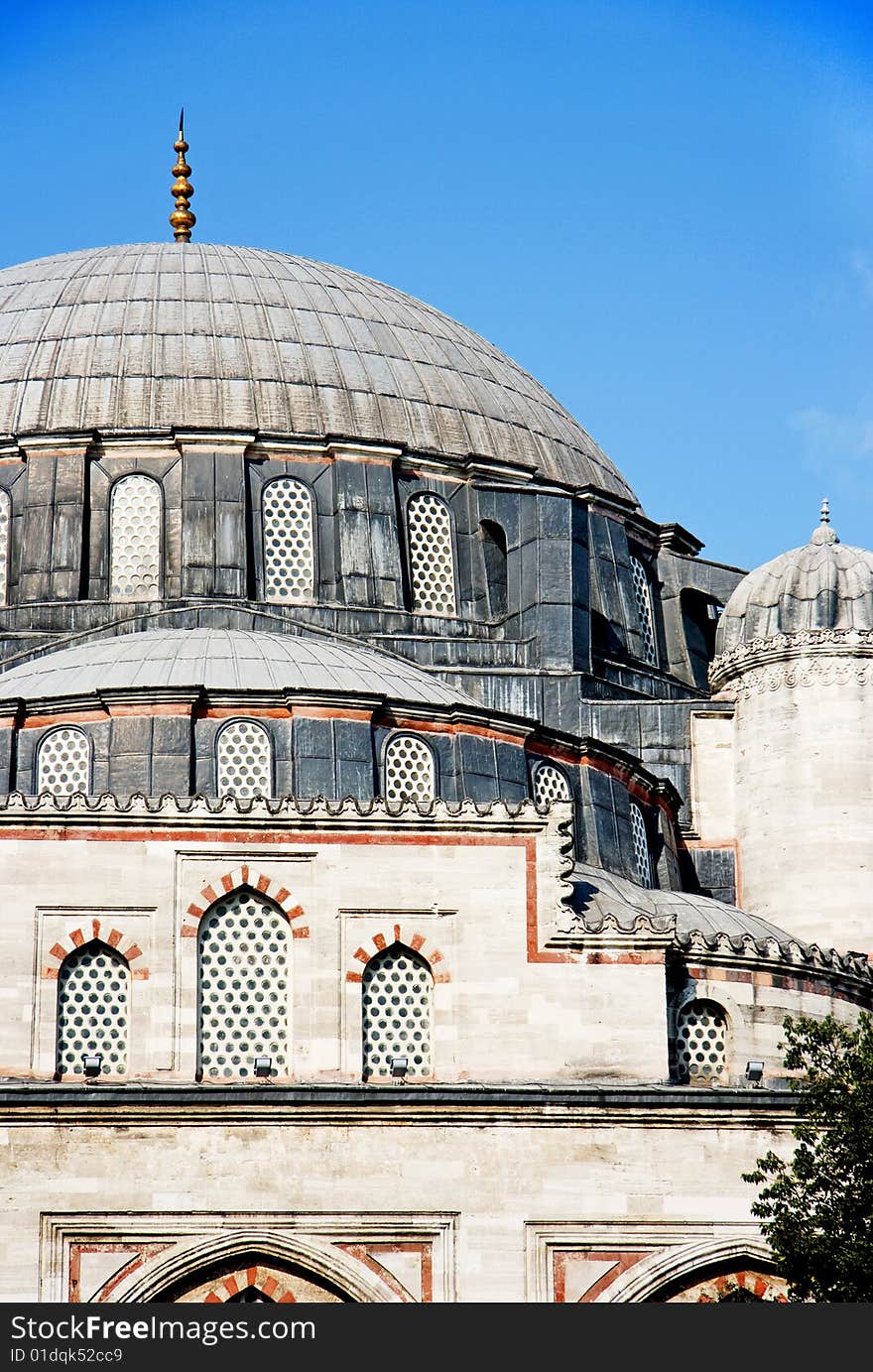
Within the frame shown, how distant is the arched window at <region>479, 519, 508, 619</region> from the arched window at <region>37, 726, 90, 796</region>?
32.5 ft

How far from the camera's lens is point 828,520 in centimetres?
4791

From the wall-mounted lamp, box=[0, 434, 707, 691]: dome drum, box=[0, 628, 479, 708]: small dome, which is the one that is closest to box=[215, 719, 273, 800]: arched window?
box=[0, 628, 479, 708]: small dome

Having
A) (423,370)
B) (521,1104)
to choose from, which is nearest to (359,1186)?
(521,1104)

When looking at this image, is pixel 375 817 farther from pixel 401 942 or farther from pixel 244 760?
pixel 244 760

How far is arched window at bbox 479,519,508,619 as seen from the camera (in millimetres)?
48312

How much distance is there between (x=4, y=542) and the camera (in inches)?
1869

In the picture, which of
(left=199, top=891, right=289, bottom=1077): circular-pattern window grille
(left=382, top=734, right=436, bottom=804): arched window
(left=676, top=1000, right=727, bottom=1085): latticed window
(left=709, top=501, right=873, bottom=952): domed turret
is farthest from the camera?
(left=709, top=501, right=873, bottom=952): domed turret

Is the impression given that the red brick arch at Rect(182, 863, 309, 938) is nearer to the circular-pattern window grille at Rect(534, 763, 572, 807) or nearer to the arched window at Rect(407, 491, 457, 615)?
the circular-pattern window grille at Rect(534, 763, 572, 807)

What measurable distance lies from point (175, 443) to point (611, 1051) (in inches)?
597

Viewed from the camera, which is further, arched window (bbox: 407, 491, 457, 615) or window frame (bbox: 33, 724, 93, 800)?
arched window (bbox: 407, 491, 457, 615)

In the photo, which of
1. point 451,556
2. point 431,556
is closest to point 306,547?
point 431,556

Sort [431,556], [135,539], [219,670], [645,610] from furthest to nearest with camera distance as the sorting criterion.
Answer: [645,610], [431,556], [135,539], [219,670]

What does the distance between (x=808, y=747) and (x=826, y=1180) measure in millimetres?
12514

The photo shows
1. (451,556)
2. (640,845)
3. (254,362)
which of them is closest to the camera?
(640,845)
